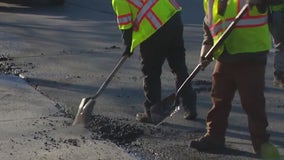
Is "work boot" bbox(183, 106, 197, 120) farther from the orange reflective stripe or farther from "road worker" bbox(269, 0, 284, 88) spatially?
"road worker" bbox(269, 0, 284, 88)

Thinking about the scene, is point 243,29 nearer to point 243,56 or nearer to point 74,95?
point 243,56

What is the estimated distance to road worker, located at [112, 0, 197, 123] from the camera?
5.90 metres

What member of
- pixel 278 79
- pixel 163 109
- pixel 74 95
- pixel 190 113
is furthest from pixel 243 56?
pixel 278 79

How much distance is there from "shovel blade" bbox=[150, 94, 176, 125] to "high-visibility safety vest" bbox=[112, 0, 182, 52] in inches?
23.7

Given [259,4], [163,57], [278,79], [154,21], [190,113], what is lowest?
[278,79]

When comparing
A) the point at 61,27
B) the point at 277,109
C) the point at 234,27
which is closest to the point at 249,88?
the point at 234,27

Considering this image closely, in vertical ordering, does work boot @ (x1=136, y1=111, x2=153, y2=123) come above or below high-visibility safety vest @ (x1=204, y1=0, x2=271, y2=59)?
below

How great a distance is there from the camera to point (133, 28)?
599 cm

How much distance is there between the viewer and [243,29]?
4.99 meters

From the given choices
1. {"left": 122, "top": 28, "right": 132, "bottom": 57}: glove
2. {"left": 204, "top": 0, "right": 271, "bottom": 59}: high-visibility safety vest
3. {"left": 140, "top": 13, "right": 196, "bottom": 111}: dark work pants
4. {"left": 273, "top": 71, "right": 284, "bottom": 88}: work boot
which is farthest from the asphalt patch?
{"left": 273, "top": 71, "right": 284, "bottom": 88}: work boot

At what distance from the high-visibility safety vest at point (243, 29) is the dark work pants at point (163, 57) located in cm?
105

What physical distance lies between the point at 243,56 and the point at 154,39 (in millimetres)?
1249

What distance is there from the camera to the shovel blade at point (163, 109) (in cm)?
580

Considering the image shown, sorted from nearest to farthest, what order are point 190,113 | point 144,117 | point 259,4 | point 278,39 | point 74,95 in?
point 259,4, point 144,117, point 190,113, point 74,95, point 278,39
